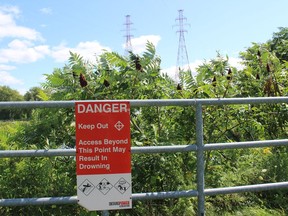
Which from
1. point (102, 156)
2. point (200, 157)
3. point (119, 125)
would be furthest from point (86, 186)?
point (200, 157)

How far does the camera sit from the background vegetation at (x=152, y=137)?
163 inches

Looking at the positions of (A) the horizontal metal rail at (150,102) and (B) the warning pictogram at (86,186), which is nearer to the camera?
(B) the warning pictogram at (86,186)

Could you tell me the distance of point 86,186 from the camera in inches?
137

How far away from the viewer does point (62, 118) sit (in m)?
4.59

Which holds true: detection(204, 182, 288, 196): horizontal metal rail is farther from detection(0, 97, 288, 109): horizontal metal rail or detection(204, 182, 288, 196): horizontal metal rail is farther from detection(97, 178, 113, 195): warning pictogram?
detection(97, 178, 113, 195): warning pictogram

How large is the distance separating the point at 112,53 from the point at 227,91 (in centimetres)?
140

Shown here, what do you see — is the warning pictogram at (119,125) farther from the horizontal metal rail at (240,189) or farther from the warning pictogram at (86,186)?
the horizontal metal rail at (240,189)

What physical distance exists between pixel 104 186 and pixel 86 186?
0.47ft

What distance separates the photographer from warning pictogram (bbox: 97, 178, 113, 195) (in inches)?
137

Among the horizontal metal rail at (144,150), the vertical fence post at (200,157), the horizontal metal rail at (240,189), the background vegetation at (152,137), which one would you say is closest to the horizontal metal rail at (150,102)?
the vertical fence post at (200,157)

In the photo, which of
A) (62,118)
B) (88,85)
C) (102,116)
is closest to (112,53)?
(88,85)

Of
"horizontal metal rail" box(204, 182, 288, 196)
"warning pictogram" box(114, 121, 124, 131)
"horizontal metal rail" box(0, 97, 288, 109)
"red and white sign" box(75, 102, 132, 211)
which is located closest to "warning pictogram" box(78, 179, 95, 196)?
"red and white sign" box(75, 102, 132, 211)

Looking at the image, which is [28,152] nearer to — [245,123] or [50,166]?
[50,166]

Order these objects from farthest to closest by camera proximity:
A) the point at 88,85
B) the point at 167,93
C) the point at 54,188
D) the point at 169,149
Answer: the point at 167,93, the point at 88,85, the point at 54,188, the point at 169,149
